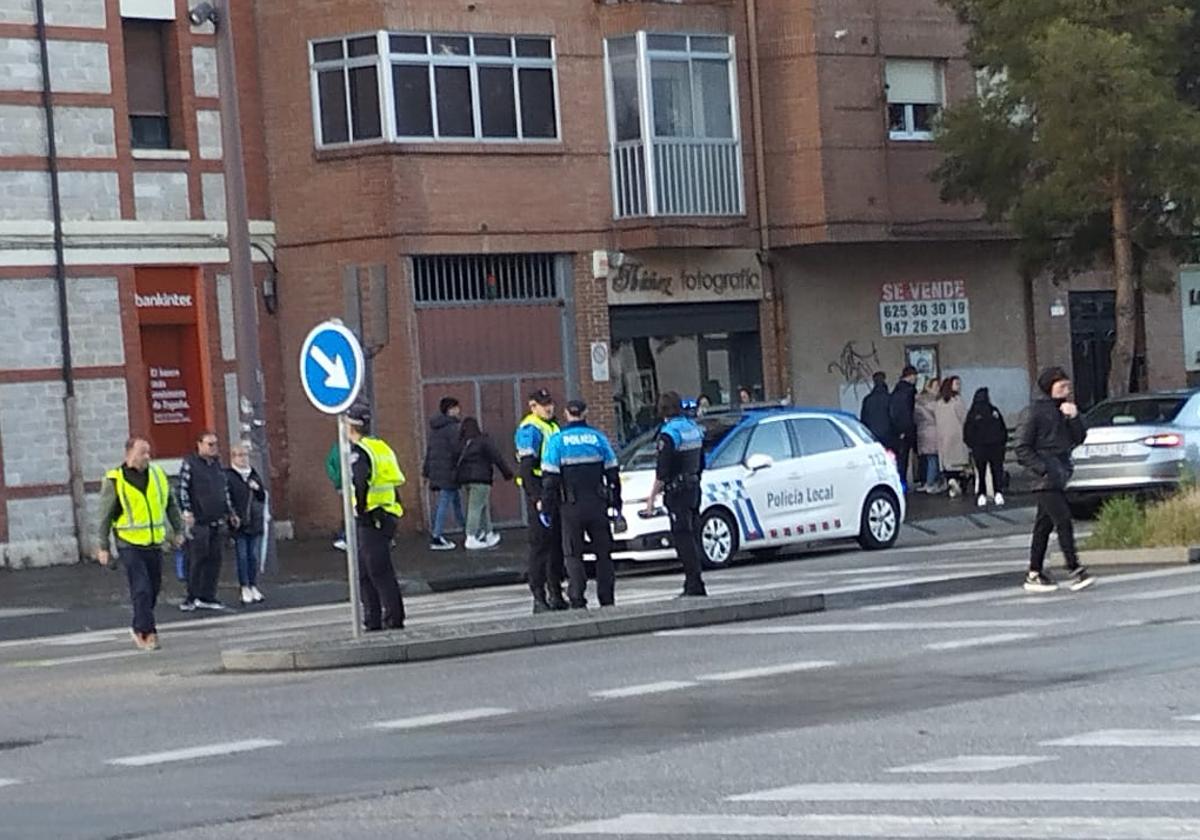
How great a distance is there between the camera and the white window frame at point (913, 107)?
3725 cm

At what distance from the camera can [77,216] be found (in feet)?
100

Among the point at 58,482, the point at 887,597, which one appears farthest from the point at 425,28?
the point at 887,597

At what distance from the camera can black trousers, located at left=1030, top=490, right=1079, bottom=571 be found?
19.0 m

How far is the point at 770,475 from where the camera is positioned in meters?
25.5

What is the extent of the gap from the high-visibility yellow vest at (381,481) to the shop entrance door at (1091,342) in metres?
25.1

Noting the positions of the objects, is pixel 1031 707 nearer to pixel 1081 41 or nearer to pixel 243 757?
pixel 243 757

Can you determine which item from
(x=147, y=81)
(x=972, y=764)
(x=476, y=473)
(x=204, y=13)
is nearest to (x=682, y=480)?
(x=972, y=764)

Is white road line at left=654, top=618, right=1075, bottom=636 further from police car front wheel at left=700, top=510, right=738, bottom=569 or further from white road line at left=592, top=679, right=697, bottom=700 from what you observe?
police car front wheel at left=700, top=510, right=738, bottom=569

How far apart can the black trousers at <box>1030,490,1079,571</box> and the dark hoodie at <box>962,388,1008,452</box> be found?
1310 centimetres

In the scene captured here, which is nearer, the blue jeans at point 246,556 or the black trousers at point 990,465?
the blue jeans at point 246,556

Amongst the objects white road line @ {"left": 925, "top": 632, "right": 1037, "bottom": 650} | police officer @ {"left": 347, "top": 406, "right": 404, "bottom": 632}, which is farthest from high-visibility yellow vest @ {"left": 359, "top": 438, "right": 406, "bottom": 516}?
white road line @ {"left": 925, "top": 632, "right": 1037, "bottom": 650}

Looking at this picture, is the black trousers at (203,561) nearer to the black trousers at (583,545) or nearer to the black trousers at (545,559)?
the black trousers at (545,559)

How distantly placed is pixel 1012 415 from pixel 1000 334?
4.37ft

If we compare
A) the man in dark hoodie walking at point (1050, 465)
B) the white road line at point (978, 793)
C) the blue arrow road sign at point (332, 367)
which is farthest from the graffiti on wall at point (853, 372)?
the white road line at point (978, 793)
